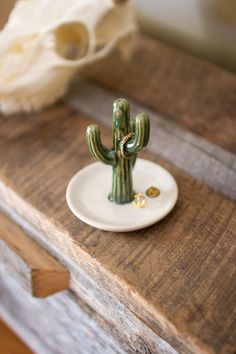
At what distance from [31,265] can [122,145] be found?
190 mm

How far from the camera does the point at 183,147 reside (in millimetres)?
668

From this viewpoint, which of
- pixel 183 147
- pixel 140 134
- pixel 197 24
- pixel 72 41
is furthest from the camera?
pixel 197 24

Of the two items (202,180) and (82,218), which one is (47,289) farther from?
(202,180)

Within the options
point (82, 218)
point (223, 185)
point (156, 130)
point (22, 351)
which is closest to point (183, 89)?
point (156, 130)

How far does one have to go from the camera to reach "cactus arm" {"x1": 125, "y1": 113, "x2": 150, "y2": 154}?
0.51 meters

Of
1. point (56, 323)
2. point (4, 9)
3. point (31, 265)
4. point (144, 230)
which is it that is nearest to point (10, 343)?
point (56, 323)

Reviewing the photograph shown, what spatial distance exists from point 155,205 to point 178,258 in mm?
78

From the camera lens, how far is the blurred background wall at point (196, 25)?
2.74 feet

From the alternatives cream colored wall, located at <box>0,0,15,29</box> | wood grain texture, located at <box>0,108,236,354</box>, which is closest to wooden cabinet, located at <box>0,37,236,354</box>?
wood grain texture, located at <box>0,108,236,354</box>

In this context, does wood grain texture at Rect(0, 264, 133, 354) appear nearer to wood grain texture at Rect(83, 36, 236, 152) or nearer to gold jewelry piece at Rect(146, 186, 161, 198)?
gold jewelry piece at Rect(146, 186, 161, 198)

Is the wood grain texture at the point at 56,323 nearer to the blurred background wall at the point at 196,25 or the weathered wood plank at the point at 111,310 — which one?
the weathered wood plank at the point at 111,310

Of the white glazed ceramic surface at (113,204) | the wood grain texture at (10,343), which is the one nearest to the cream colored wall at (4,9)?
the white glazed ceramic surface at (113,204)

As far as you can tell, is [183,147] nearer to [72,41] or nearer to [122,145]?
[122,145]

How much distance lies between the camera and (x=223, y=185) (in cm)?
61
